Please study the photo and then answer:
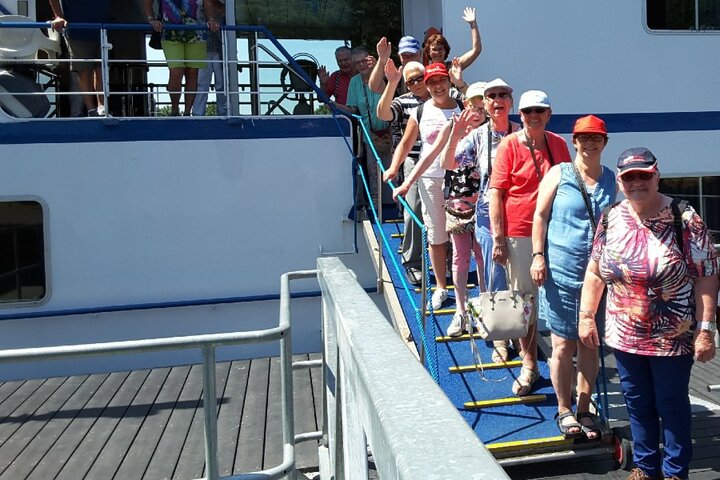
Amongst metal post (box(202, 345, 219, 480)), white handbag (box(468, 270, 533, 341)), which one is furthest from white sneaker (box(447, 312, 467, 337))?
metal post (box(202, 345, 219, 480))

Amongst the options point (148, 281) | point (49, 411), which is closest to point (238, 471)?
point (49, 411)

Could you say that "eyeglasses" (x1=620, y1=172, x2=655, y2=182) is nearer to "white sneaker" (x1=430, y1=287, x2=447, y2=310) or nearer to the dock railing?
the dock railing

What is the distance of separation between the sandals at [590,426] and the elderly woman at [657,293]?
0.55 meters

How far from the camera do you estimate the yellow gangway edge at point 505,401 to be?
12.9ft

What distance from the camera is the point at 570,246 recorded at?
3.43 metres

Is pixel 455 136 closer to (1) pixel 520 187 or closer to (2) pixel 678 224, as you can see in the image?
(1) pixel 520 187

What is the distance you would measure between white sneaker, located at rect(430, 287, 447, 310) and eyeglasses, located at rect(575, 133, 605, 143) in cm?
181

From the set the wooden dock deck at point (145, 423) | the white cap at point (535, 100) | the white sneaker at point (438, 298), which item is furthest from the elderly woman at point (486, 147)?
the wooden dock deck at point (145, 423)

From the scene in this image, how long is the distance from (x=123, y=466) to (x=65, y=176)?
9.22ft

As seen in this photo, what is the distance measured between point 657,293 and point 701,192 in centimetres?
466

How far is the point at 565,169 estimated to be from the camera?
3422 millimetres

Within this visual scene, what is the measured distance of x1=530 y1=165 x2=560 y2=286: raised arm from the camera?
3.45m

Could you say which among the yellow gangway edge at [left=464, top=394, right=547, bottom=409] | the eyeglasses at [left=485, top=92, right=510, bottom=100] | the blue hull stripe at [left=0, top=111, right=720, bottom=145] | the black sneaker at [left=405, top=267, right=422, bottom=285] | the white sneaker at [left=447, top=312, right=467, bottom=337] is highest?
the blue hull stripe at [left=0, top=111, right=720, bottom=145]

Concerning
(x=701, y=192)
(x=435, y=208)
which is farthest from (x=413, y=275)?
(x=701, y=192)
